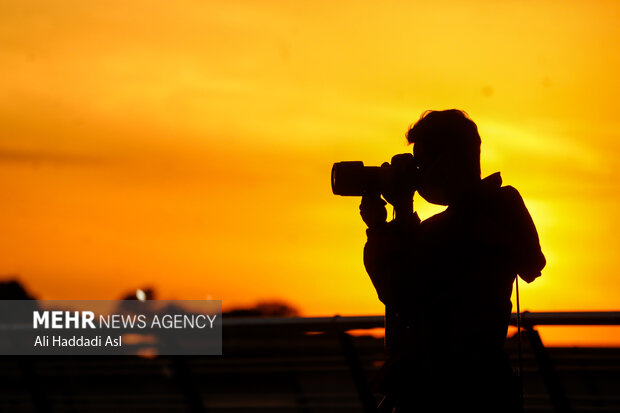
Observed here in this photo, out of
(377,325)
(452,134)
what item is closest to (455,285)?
(452,134)

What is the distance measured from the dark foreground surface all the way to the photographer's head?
2350 millimetres

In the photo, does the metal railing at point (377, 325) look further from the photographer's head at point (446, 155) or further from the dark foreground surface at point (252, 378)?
the photographer's head at point (446, 155)

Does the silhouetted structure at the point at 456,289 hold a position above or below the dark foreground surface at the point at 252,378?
below

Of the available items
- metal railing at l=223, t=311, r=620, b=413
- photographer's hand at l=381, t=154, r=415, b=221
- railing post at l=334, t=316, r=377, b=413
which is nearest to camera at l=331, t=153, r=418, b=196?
photographer's hand at l=381, t=154, r=415, b=221

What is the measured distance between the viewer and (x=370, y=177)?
2.95m

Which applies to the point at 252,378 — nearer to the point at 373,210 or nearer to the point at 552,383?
the point at 552,383

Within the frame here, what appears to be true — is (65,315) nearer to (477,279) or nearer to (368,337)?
(368,337)

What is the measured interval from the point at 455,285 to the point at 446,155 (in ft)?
1.14

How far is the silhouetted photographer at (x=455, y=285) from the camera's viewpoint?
2740mm

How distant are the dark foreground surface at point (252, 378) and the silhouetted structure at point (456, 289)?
234 cm

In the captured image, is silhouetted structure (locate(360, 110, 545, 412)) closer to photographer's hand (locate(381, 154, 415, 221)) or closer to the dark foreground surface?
photographer's hand (locate(381, 154, 415, 221))

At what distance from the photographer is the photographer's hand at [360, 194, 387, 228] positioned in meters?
2.86

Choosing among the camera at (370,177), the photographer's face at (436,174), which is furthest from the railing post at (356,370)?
the photographer's face at (436,174)

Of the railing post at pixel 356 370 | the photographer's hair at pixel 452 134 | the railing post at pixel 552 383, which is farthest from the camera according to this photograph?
the railing post at pixel 356 370
